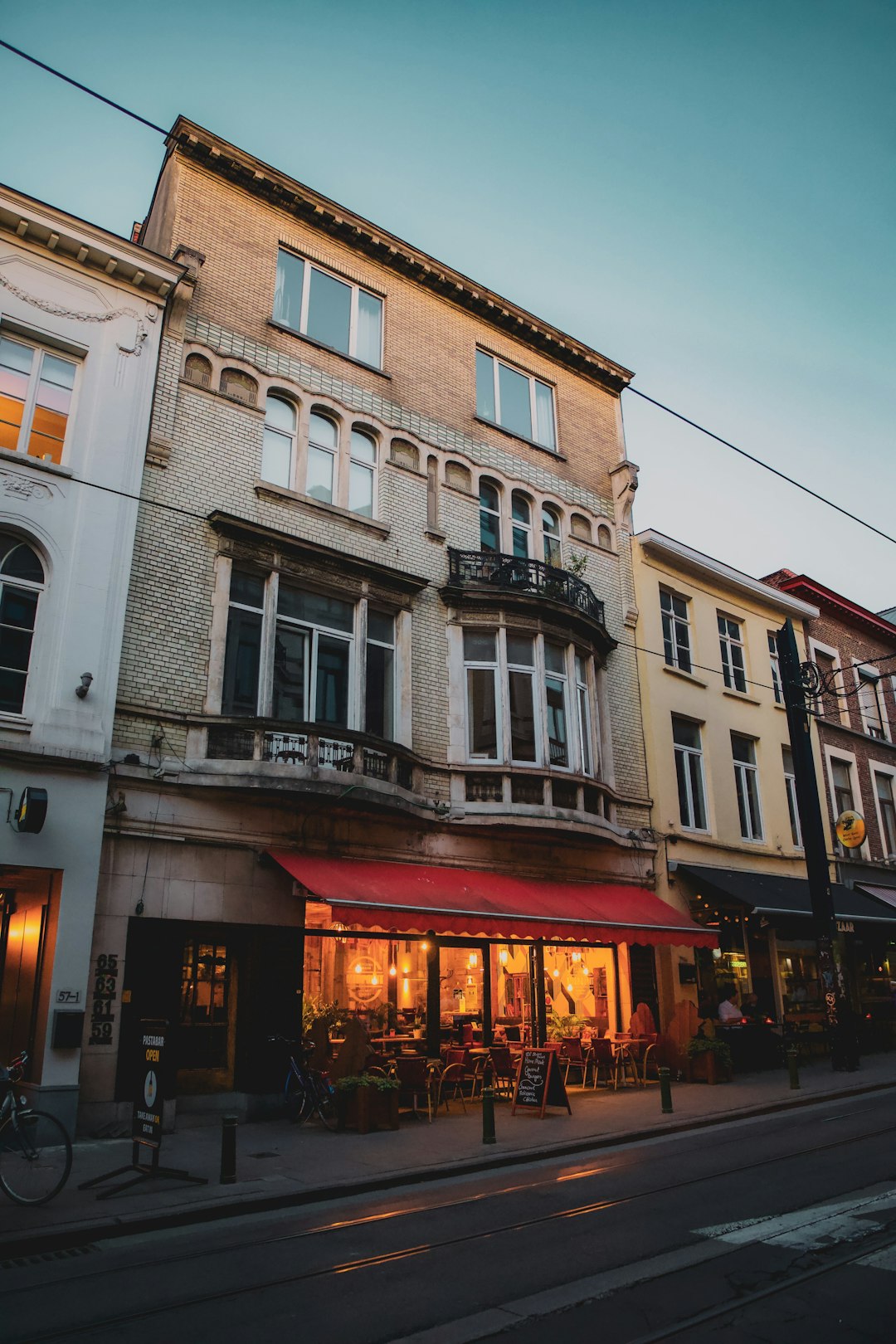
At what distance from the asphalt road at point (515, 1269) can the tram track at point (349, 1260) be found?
0.02 m

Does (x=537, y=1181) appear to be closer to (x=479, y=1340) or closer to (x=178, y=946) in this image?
(x=479, y=1340)

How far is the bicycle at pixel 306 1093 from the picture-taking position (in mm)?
13062

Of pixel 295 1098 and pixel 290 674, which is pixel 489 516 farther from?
pixel 295 1098

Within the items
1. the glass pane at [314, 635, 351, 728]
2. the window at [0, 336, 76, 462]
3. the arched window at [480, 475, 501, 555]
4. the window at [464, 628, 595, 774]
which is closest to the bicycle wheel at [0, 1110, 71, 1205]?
the glass pane at [314, 635, 351, 728]

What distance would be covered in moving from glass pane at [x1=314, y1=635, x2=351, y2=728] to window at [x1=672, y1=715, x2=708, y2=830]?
941cm

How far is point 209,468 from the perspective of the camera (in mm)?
15453

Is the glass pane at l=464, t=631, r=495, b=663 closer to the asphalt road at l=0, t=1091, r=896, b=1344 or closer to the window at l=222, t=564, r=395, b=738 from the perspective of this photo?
the window at l=222, t=564, r=395, b=738

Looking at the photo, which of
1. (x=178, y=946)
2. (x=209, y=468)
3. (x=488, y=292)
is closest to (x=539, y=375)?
(x=488, y=292)

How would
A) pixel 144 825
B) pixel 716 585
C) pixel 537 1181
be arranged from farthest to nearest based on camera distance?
pixel 716 585, pixel 144 825, pixel 537 1181

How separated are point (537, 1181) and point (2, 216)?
48.5 feet

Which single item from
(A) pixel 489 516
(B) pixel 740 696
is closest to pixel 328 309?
(A) pixel 489 516

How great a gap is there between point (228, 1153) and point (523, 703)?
10319 mm

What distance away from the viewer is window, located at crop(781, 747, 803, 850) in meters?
24.8

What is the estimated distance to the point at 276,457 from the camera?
16750 mm
